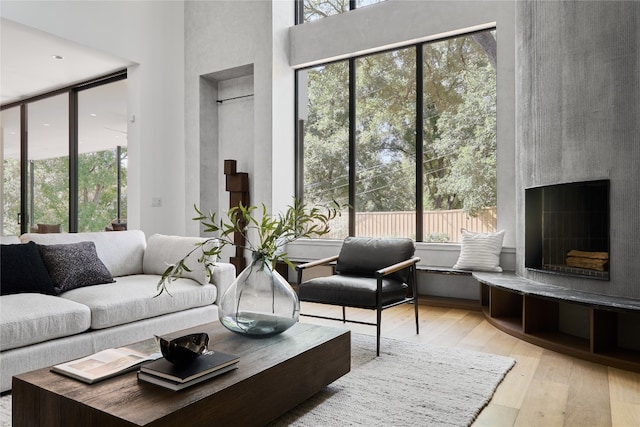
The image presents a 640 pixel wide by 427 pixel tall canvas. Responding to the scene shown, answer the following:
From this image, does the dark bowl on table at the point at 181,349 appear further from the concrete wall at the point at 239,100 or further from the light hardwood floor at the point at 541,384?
the concrete wall at the point at 239,100

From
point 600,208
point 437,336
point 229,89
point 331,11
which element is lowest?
point 437,336

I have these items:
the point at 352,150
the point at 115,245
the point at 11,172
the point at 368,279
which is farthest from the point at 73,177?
the point at 368,279

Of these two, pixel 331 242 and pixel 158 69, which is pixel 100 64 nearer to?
pixel 158 69

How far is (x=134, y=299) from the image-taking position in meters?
2.71

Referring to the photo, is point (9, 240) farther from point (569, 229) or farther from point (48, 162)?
point (48, 162)

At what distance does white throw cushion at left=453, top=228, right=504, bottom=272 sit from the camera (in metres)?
4.07

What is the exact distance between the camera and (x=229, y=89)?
628cm

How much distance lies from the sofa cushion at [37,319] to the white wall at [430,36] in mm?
3311

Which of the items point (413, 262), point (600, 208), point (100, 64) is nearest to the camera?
point (600, 208)

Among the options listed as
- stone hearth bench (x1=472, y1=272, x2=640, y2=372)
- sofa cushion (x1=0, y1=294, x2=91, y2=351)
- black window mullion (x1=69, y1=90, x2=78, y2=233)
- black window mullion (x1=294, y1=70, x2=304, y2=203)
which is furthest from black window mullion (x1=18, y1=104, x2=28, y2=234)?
stone hearth bench (x1=472, y1=272, x2=640, y2=372)

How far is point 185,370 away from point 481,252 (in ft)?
10.5

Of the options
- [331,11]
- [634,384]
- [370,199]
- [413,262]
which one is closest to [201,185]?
[370,199]

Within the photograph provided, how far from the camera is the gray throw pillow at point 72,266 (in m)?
2.81

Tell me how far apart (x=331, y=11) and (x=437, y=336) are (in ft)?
13.9
